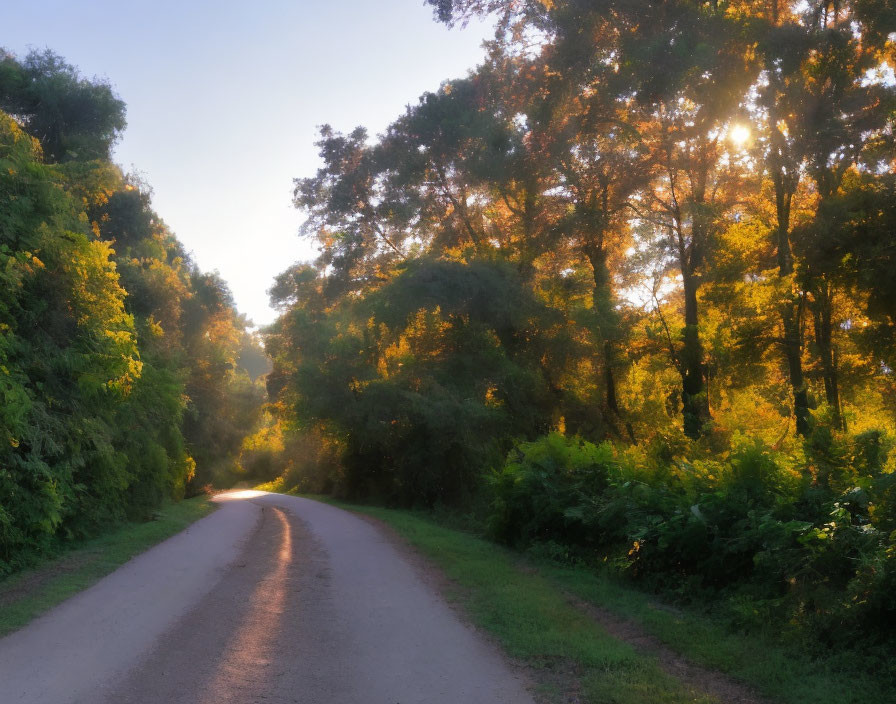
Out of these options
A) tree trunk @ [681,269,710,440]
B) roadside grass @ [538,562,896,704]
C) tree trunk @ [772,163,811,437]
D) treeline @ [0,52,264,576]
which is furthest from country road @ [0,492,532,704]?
tree trunk @ [681,269,710,440]

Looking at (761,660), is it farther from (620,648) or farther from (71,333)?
(71,333)

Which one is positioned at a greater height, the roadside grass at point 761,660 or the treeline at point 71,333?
the treeline at point 71,333

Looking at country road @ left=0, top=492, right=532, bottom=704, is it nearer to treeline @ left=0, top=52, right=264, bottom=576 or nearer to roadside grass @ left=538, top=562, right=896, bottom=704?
roadside grass @ left=538, top=562, right=896, bottom=704

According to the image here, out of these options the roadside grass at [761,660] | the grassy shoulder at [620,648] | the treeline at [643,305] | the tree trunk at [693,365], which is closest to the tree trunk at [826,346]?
the treeline at [643,305]

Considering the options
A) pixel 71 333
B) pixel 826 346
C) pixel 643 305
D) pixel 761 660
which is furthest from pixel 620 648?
Answer: pixel 643 305

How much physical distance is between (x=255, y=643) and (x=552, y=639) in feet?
10.3

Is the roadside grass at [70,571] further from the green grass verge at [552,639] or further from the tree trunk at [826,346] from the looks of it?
the tree trunk at [826,346]

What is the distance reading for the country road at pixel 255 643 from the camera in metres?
5.78

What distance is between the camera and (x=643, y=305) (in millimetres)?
24219

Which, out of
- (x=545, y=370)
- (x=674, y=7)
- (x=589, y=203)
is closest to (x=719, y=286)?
(x=589, y=203)

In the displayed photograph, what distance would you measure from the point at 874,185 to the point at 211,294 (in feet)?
105

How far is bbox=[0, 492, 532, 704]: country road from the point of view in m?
5.78

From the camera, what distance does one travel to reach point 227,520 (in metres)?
22.5

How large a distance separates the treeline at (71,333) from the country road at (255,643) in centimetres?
276
